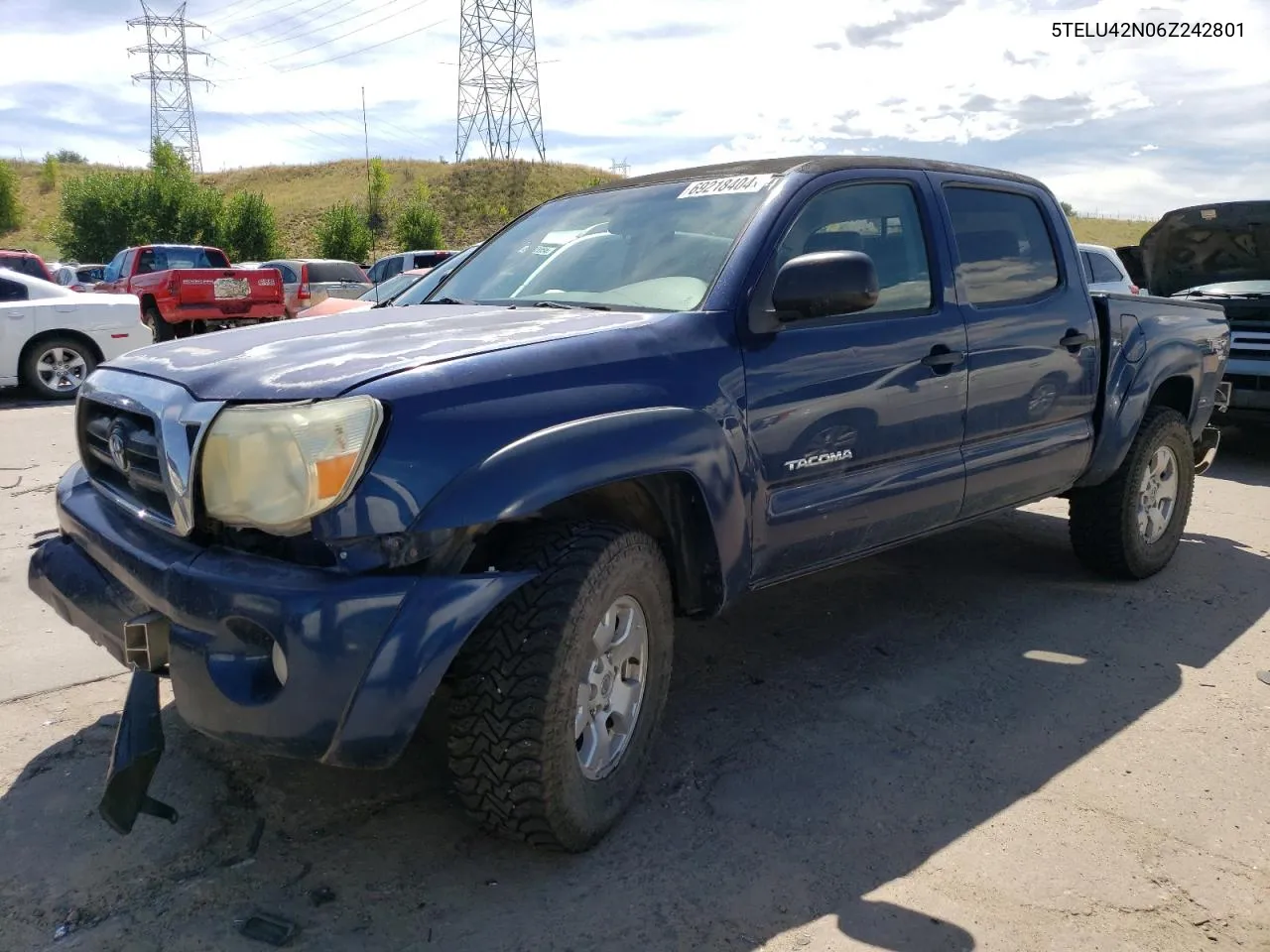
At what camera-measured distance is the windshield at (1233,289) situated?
27.6 ft

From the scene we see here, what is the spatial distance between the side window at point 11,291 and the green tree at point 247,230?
1520 inches

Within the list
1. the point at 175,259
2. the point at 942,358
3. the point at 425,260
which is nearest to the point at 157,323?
the point at 175,259

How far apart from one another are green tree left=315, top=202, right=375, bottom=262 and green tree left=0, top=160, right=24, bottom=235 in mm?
26000

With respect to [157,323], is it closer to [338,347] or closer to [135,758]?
[338,347]

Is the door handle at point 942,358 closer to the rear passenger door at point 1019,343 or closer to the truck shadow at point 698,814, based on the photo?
the rear passenger door at point 1019,343

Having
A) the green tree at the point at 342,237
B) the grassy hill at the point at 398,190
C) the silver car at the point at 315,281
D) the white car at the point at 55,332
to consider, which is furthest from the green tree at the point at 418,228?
the white car at the point at 55,332

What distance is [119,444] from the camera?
2.75m

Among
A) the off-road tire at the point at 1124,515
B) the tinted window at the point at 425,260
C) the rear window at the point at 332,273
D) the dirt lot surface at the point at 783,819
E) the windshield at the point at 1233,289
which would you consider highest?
the tinted window at the point at 425,260

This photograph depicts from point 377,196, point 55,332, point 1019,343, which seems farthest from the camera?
point 377,196

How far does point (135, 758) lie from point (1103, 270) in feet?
36.0

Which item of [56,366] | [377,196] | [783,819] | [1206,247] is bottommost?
[783,819]

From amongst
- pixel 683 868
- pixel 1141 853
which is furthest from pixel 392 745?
pixel 1141 853

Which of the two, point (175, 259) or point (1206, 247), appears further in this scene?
point (175, 259)

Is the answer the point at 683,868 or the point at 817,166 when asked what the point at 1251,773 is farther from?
the point at 817,166
